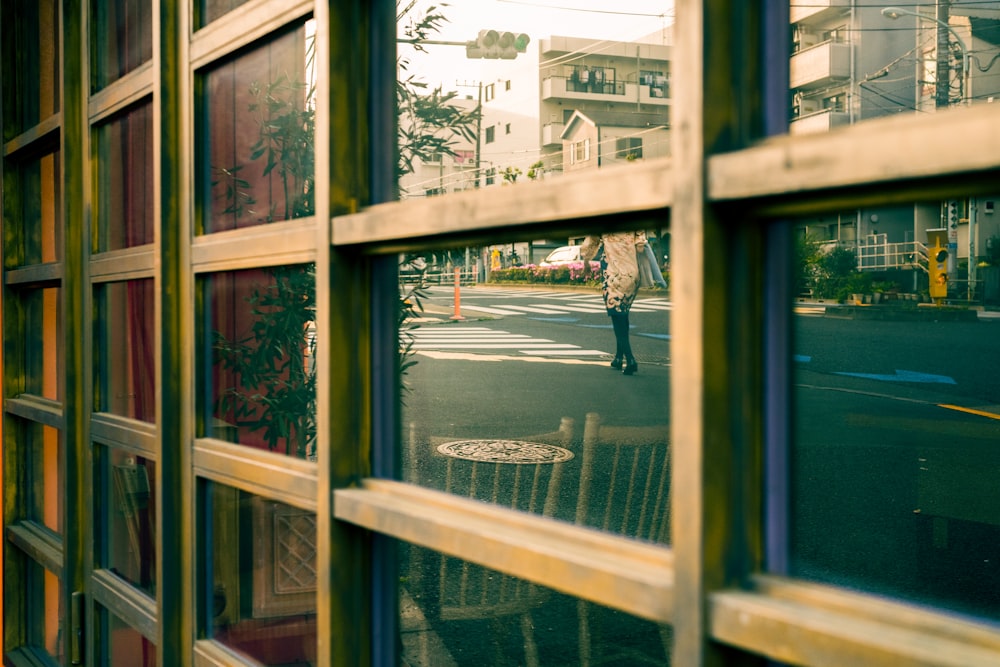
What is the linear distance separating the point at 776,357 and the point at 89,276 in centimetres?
156

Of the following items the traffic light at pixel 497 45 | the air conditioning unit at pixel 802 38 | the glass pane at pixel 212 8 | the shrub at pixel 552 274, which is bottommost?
the shrub at pixel 552 274

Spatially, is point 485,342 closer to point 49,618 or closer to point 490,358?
point 490,358

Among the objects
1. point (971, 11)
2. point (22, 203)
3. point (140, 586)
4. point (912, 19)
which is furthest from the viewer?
point (22, 203)

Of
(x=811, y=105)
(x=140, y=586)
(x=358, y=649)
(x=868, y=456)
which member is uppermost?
(x=811, y=105)

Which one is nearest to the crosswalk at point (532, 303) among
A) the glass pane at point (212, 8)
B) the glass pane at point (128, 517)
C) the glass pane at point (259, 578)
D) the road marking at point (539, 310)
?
the road marking at point (539, 310)

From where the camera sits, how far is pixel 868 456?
5.57 metres

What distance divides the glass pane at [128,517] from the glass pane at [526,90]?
809 millimetres

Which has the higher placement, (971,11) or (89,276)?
(971,11)

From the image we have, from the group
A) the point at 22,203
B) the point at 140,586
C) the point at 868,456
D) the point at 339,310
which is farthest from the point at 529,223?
the point at 868,456

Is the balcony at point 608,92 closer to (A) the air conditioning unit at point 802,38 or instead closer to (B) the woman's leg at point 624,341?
(A) the air conditioning unit at point 802,38

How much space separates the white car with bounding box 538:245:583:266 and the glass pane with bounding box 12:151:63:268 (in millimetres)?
1606

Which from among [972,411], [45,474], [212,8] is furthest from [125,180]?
[972,411]

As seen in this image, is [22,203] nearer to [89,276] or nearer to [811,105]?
[89,276]

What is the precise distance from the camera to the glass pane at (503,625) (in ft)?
4.46
